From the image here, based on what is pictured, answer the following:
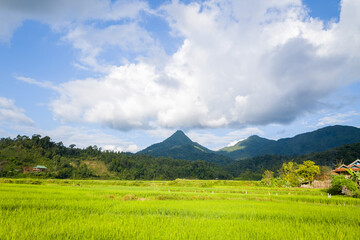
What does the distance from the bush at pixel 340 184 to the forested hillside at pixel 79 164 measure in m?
77.1

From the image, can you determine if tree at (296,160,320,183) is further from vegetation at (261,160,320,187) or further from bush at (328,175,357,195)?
bush at (328,175,357,195)

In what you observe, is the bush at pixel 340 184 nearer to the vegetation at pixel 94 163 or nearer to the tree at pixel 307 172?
the tree at pixel 307 172

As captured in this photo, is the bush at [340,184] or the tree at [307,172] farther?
the tree at [307,172]

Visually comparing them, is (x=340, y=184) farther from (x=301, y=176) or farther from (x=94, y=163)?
(x=94, y=163)

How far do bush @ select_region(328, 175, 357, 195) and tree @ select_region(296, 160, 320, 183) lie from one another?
16.0 meters

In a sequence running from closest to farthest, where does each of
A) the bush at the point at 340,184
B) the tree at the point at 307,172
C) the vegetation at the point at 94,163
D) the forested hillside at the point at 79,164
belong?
the bush at the point at 340,184, the tree at the point at 307,172, the forested hillside at the point at 79,164, the vegetation at the point at 94,163

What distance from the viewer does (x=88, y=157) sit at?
103m

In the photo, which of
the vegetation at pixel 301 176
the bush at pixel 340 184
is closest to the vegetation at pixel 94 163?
the vegetation at pixel 301 176

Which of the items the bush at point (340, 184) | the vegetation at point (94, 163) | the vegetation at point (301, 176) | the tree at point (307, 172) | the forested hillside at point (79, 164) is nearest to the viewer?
the bush at point (340, 184)

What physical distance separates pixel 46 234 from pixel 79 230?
780mm

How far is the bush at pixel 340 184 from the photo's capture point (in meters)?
23.3

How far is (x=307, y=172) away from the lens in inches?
1650

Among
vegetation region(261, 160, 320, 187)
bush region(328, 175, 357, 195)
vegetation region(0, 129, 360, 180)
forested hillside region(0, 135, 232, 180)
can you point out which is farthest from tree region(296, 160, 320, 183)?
forested hillside region(0, 135, 232, 180)

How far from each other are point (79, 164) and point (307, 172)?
3523 inches
